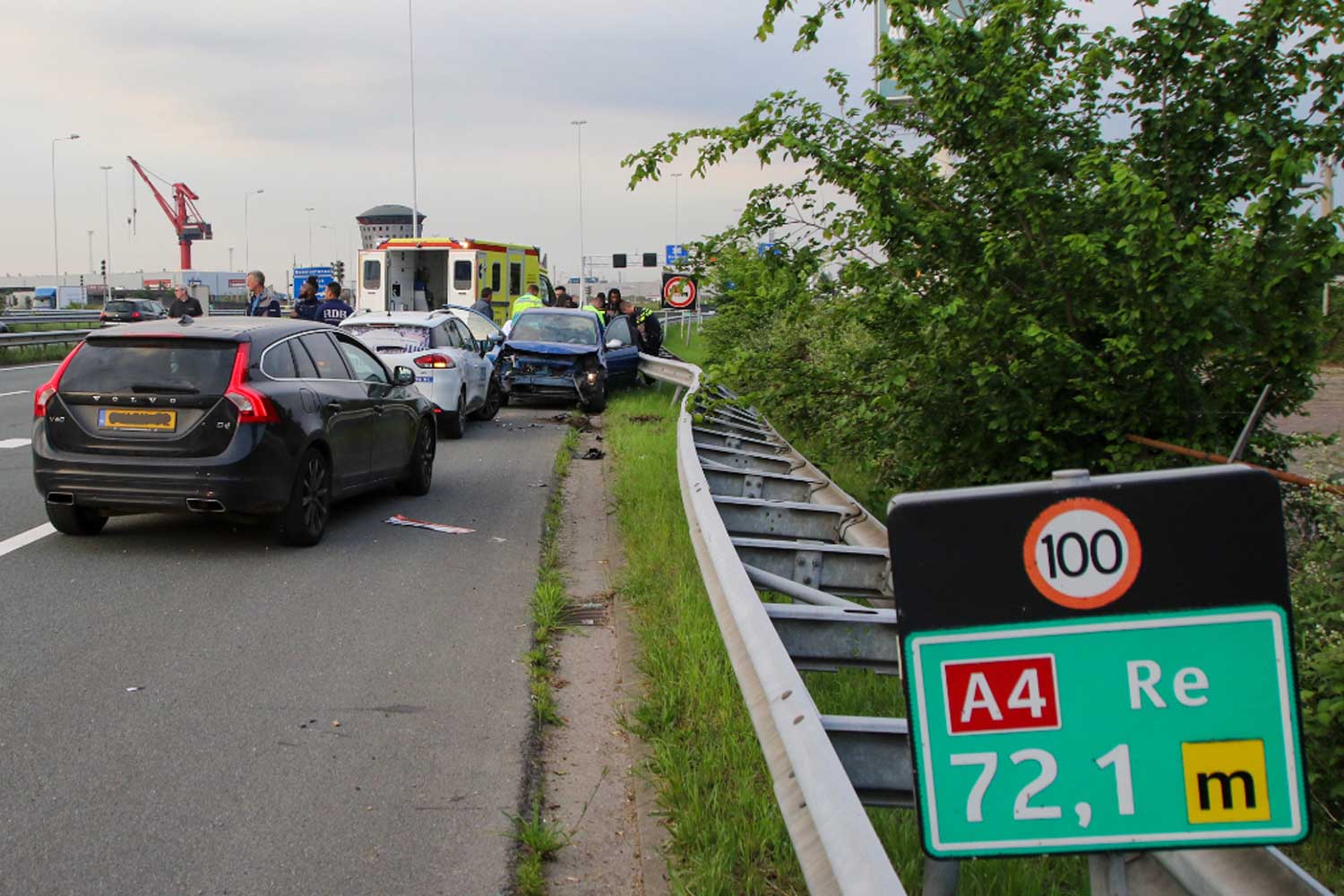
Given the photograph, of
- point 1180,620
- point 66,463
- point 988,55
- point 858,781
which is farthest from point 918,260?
point 66,463

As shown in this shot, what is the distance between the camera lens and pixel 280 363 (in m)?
10.2

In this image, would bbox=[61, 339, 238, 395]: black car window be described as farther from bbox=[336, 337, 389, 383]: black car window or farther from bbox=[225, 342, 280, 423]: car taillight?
bbox=[336, 337, 389, 383]: black car window

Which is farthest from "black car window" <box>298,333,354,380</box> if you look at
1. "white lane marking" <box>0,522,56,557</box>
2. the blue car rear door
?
the blue car rear door

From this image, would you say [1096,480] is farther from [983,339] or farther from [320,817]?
[983,339]

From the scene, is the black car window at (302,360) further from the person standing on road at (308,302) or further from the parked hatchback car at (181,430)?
the person standing on road at (308,302)

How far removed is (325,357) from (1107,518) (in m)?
9.69

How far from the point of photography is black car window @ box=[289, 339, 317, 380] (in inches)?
412

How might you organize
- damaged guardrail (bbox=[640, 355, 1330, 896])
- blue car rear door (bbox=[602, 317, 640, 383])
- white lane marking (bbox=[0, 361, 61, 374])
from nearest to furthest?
damaged guardrail (bbox=[640, 355, 1330, 896])
blue car rear door (bbox=[602, 317, 640, 383])
white lane marking (bbox=[0, 361, 61, 374])

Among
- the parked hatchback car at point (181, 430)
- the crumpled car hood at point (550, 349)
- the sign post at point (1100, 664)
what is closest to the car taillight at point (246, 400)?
the parked hatchback car at point (181, 430)

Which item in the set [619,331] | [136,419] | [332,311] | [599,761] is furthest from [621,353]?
[599,761]

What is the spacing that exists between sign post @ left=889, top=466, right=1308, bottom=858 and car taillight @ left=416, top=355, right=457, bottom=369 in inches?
608

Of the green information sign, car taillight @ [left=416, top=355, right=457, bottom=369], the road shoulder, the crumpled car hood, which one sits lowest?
the road shoulder

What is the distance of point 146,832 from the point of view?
15.1 feet

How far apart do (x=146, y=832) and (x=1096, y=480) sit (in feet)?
12.1
